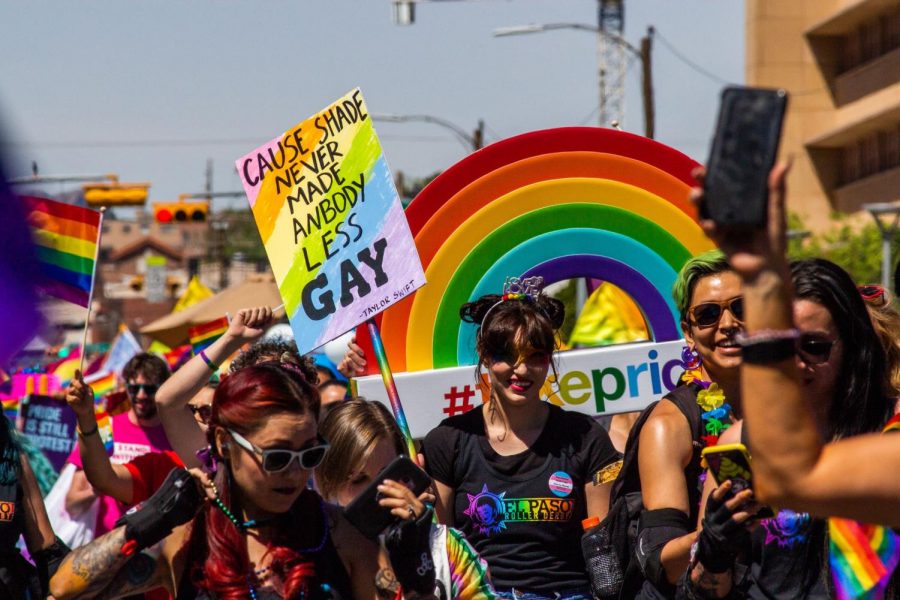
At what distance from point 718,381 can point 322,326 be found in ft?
5.19

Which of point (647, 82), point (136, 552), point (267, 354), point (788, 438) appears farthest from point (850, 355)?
point (647, 82)

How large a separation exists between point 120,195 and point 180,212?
3.32m

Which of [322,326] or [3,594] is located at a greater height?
[322,326]

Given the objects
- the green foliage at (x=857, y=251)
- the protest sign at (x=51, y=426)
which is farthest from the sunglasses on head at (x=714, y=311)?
the green foliage at (x=857, y=251)

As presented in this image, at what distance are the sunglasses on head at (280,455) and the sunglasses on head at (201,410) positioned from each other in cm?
203

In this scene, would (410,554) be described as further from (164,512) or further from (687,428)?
(687,428)

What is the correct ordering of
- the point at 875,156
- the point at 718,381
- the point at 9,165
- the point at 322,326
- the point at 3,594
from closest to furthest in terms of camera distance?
the point at 9,165
the point at 718,381
the point at 3,594
the point at 322,326
the point at 875,156

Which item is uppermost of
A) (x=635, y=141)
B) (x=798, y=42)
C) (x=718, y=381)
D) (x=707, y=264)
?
(x=798, y=42)

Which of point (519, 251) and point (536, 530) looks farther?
point (519, 251)

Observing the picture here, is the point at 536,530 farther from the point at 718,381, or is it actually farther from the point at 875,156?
the point at 875,156

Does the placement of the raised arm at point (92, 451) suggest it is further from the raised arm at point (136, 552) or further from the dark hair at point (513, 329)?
the raised arm at point (136, 552)

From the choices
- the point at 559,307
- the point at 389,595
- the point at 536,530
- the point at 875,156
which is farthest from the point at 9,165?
the point at 875,156

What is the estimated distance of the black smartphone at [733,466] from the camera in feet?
9.22

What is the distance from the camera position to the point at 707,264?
3.92 m
